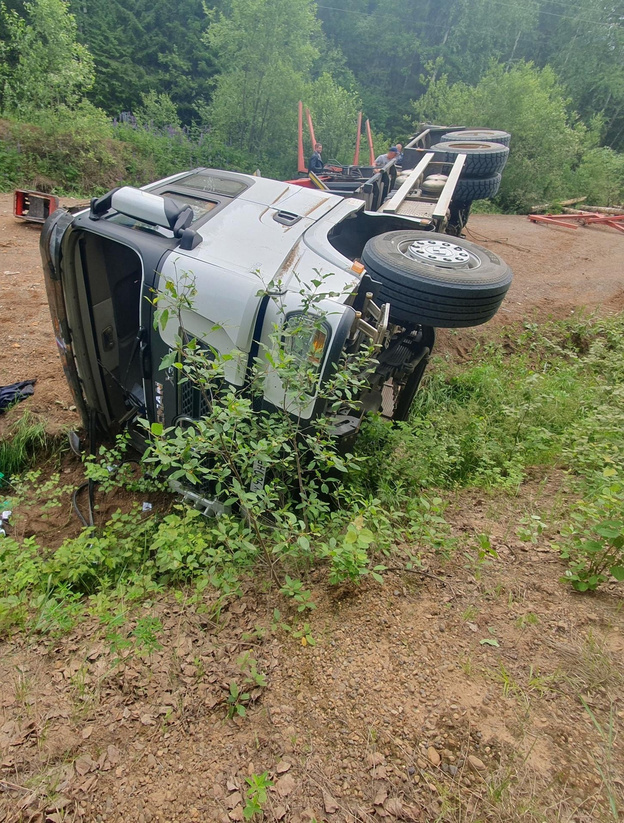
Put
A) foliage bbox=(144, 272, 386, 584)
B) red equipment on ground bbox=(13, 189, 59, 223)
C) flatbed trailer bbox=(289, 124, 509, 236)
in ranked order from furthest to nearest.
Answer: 1. red equipment on ground bbox=(13, 189, 59, 223)
2. flatbed trailer bbox=(289, 124, 509, 236)
3. foliage bbox=(144, 272, 386, 584)

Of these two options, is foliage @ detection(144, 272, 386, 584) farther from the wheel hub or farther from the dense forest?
the dense forest

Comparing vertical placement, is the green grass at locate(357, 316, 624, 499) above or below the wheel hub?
below

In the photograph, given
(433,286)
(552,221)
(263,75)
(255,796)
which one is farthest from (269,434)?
(263,75)

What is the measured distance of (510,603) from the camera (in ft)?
7.36

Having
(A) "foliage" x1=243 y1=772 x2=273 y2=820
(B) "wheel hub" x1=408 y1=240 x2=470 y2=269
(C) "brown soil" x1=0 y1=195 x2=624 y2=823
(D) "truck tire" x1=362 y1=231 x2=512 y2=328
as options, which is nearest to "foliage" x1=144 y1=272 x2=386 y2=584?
(C) "brown soil" x1=0 y1=195 x2=624 y2=823

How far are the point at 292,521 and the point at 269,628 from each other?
1.92ft

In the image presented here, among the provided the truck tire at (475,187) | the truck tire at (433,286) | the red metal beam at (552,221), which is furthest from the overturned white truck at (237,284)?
the red metal beam at (552,221)

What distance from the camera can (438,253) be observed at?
11.7 ft

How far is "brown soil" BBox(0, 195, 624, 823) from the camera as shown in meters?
1.52

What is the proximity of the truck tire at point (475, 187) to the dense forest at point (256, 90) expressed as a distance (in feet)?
28.6

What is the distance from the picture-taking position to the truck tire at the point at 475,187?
655 centimetres

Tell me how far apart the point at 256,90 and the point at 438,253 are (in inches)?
611

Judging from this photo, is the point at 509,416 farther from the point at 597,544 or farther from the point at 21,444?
the point at 21,444

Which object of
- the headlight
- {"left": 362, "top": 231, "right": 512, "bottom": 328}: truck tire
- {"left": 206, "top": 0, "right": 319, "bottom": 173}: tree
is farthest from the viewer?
{"left": 206, "top": 0, "right": 319, "bottom": 173}: tree
